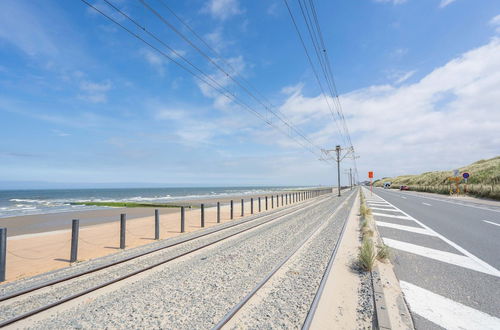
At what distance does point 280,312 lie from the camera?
12.0 feet

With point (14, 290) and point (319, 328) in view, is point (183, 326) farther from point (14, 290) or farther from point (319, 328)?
point (14, 290)

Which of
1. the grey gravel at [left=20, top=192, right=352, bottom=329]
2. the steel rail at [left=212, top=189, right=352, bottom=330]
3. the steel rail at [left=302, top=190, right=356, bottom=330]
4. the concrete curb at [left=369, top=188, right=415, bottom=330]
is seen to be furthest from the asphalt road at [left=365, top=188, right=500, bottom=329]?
the grey gravel at [left=20, top=192, right=352, bottom=329]

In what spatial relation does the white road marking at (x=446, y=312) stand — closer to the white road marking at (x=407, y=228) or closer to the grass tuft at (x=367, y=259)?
the grass tuft at (x=367, y=259)

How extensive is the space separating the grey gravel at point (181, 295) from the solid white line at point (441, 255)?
3.35m

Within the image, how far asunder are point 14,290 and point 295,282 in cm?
578

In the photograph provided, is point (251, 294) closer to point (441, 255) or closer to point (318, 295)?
point (318, 295)

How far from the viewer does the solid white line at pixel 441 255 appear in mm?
5113

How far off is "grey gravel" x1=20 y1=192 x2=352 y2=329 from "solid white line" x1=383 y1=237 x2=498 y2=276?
3.35 m

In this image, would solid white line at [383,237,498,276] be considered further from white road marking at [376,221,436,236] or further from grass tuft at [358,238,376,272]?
white road marking at [376,221,436,236]

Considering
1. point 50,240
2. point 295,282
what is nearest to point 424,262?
point 295,282

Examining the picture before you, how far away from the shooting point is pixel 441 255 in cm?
592

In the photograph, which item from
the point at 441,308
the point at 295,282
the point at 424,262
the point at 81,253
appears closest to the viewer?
the point at 441,308

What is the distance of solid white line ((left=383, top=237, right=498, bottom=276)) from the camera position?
16.8 feet

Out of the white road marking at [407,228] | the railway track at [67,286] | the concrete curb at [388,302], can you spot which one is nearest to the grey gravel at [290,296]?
the concrete curb at [388,302]
